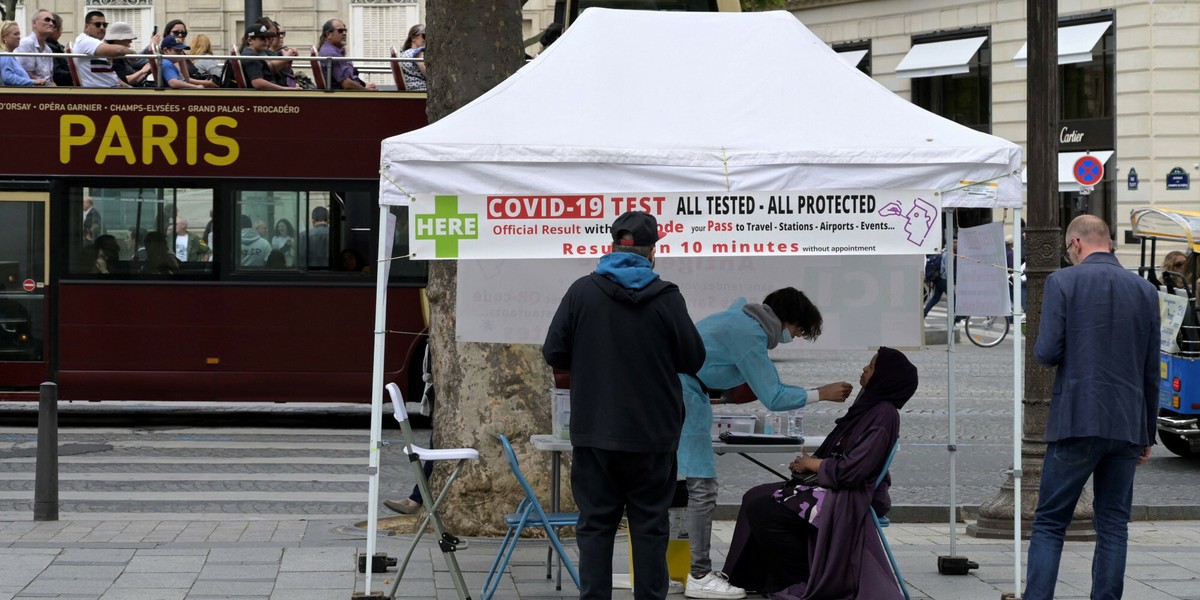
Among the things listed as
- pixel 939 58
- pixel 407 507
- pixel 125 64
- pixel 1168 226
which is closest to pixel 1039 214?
pixel 407 507

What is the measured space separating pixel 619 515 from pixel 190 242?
31.2 ft

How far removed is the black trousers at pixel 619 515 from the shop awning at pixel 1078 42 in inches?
1129

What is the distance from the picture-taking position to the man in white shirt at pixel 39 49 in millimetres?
14703

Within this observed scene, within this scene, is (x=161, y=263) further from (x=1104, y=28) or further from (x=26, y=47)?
(x=1104, y=28)

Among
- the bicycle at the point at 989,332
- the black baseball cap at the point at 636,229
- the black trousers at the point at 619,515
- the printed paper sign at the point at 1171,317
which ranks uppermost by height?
the black baseball cap at the point at 636,229

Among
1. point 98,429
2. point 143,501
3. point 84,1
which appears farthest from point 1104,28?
point 143,501

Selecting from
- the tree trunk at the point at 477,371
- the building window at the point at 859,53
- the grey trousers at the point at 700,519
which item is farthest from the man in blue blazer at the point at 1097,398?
the building window at the point at 859,53

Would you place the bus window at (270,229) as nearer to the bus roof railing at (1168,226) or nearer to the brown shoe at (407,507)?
the brown shoe at (407,507)

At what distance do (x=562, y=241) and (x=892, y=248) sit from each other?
A: 59.3 inches

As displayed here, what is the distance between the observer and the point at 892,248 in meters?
6.98

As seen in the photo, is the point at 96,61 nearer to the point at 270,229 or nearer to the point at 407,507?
the point at 270,229

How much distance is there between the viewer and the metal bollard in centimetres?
930

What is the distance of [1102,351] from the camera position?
643 centimetres

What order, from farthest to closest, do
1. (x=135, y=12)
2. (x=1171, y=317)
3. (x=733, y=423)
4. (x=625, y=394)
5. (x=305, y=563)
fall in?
1. (x=135, y=12)
2. (x=1171, y=317)
3. (x=305, y=563)
4. (x=733, y=423)
5. (x=625, y=394)
